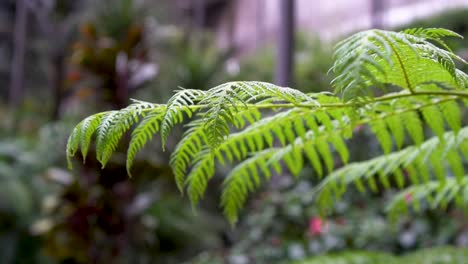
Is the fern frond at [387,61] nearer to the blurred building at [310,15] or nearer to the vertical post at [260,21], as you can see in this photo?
the blurred building at [310,15]

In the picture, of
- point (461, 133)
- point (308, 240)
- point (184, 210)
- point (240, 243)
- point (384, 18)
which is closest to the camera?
point (461, 133)

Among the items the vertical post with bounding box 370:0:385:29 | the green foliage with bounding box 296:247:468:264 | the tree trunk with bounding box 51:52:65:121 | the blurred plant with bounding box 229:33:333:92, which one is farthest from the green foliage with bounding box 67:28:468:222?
the tree trunk with bounding box 51:52:65:121

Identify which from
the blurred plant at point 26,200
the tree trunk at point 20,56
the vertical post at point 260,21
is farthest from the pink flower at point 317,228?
the tree trunk at point 20,56

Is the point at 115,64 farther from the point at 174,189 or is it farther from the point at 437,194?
the point at 437,194

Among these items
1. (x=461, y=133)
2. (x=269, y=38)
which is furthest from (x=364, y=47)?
(x=269, y=38)

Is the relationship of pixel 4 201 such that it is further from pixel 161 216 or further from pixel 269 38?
pixel 269 38

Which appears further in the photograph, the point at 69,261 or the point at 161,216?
the point at 161,216
